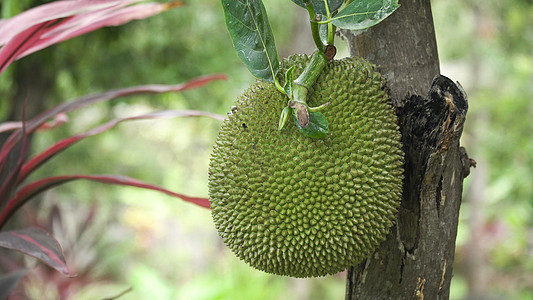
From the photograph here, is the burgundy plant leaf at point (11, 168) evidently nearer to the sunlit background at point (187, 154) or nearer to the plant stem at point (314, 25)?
the sunlit background at point (187, 154)

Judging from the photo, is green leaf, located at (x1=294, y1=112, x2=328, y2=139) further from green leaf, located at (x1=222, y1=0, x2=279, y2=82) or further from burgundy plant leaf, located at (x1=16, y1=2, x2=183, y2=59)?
burgundy plant leaf, located at (x1=16, y1=2, x2=183, y2=59)

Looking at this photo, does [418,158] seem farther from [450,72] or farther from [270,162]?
[450,72]

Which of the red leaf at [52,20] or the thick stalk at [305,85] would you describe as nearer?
the thick stalk at [305,85]

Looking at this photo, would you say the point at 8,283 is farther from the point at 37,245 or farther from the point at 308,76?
the point at 308,76

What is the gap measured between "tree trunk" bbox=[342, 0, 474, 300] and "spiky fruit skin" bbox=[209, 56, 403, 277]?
0.03 meters

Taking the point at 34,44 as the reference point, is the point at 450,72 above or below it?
above

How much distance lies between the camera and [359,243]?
0.52 m

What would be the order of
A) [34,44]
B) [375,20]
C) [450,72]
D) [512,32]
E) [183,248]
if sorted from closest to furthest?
1. [375,20]
2. [34,44]
3. [512,32]
4. [183,248]
5. [450,72]

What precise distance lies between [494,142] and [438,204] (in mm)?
3406

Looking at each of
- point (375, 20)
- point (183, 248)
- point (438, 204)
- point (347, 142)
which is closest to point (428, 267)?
point (438, 204)

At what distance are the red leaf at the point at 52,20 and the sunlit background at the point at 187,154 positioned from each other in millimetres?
283

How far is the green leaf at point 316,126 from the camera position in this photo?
0.49 m

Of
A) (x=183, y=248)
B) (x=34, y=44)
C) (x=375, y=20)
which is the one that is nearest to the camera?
(x=375, y=20)

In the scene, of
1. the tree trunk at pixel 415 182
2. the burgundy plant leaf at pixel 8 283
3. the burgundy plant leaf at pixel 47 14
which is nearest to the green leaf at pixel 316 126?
the tree trunk at pixel 415 182
